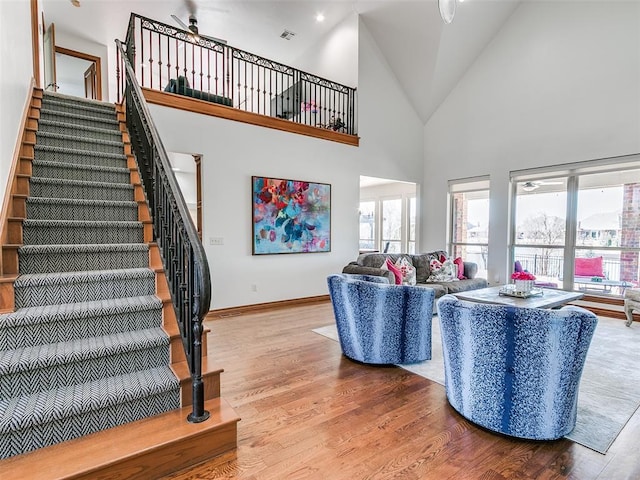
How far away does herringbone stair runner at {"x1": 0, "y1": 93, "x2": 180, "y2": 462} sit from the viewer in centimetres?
165

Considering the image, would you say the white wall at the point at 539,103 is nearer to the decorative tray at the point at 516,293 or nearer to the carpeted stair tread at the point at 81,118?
the decorative tray at the point at 516,293

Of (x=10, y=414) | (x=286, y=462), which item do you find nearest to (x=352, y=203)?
(x=286, y=462)

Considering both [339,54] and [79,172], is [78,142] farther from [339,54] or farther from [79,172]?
[339,54]

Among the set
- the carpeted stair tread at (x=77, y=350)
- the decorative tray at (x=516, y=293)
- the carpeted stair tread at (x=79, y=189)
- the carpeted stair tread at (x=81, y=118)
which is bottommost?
the decorative tray at (x=516, y=293)

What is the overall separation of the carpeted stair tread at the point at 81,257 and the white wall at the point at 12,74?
513mm

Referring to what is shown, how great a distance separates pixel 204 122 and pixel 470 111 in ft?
16.2

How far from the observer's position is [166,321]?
7.30 feet

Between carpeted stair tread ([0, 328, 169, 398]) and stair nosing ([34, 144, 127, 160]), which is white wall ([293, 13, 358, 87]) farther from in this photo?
carpeted stair tread ([0, 328, 169, 398])

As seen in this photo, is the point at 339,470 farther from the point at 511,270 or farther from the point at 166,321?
the point at 511,270

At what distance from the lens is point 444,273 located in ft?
17.2

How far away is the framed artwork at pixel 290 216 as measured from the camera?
206 inches

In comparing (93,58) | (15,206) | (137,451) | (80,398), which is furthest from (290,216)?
(93,58)

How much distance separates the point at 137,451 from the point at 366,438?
1219 millimetres

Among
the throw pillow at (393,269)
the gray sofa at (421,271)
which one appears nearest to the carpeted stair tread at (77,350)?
the gray sofa at (421,271)
